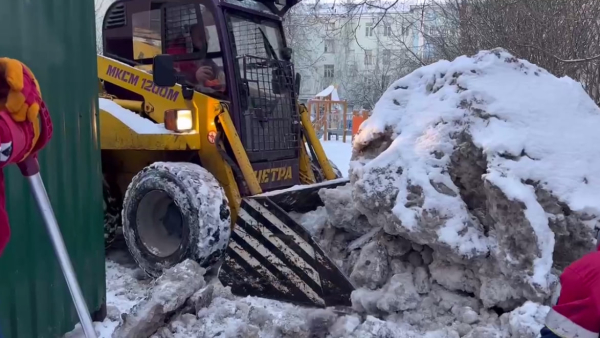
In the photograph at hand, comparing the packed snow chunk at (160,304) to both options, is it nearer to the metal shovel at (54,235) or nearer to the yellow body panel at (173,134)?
the metal shovel at (54,235)

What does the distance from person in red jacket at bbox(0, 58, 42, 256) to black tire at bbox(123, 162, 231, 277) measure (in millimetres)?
2381

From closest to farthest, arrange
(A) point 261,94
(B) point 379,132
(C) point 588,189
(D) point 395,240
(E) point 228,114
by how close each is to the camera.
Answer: (C) point 588,189 → (D) point 395,240 → (B) point 379,132 → (E) point 228,114 → (A) point 261,94

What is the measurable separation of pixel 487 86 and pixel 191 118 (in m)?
2.40

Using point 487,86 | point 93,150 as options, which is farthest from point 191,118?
point 487,86

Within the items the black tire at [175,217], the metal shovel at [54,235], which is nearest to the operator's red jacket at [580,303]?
the metal shovel at [54,235]

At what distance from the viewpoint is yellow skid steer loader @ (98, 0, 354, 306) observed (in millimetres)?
4078

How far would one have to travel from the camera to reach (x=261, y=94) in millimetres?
5227

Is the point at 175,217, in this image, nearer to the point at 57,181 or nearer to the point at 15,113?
the point at 57,181

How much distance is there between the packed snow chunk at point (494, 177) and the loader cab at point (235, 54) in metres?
1.45

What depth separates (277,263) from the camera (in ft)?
13.2

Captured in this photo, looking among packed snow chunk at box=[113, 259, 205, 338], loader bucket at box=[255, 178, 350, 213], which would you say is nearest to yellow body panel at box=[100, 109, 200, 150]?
loader bucket at box=[255, 178, 350, 213]

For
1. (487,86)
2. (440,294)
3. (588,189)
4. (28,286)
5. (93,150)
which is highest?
(487,86)

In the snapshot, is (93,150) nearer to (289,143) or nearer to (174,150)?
(174,150)

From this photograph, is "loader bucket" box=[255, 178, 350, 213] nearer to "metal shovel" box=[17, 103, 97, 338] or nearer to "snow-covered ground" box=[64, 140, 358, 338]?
"snow-covered ground" box=[64, 140, 358, 338]
